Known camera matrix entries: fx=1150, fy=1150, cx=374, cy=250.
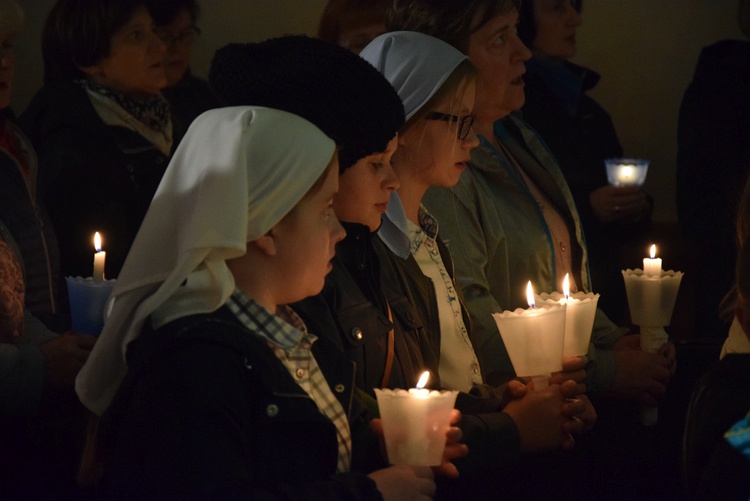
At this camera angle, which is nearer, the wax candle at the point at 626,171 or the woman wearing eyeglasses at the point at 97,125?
the woman wearing eyeglasses at the point at 97,125

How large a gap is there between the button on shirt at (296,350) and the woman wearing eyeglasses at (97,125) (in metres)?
1.86

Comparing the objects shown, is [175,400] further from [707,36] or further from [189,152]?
[707,36]

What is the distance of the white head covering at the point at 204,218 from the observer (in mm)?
1977

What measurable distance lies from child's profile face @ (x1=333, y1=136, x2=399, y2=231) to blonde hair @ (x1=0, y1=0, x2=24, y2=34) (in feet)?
4.68

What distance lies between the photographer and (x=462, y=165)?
3.13 meters

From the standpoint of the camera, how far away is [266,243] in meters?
2.12

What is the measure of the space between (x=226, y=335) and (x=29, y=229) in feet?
5.61

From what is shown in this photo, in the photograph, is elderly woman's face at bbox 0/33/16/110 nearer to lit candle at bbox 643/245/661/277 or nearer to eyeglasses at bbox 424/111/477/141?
eyeglasses at bbox 424/111/477/141

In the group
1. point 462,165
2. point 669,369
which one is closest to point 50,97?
point 462,165

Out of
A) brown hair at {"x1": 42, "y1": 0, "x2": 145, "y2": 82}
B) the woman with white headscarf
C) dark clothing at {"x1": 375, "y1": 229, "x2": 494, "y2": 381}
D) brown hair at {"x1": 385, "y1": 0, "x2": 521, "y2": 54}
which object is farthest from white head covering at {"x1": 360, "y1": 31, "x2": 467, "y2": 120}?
brown hair at {"x1": 42, "y1": 0, "x2": 145, "y2": 82}

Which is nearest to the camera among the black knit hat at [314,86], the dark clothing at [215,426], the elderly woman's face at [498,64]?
the dark clothing at [215,426]

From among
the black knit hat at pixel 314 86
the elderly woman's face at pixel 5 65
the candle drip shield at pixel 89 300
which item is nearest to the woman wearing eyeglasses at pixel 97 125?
the elderly woman's face at pixel 5 65

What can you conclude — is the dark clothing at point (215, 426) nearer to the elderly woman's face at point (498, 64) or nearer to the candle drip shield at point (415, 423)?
the candle drip shield at point (415, 423)

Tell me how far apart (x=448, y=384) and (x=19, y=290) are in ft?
3.83
